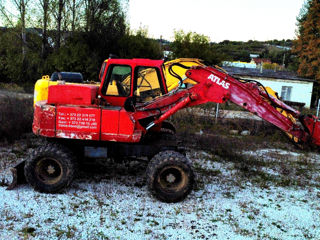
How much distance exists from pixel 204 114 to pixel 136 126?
823 centimetres

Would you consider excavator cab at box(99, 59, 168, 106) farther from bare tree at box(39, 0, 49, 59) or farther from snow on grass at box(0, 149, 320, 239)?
bare tree at box(39, 0, 49, 59)

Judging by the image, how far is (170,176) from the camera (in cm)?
595

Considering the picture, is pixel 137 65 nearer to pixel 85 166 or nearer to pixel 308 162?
pixel 85 166

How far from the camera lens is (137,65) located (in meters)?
6.23

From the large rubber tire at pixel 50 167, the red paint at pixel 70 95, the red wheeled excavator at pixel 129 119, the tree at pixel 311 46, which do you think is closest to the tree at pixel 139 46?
the tree at pixel 311 46

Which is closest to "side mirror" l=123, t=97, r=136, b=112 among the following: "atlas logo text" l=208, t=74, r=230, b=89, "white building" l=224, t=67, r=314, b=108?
"atlas logo text" l=208, t=74, r=230, b=89

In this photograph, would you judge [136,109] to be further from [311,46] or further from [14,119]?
[311,46]

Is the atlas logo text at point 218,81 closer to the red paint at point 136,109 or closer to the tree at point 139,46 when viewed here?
the red paint at point 136,109

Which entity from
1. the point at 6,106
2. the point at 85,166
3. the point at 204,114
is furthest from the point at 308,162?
the point at 6,106

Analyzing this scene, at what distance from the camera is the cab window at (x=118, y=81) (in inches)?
249

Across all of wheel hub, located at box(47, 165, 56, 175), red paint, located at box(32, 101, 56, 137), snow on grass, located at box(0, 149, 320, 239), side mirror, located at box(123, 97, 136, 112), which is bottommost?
snow on grass, located at box(0, 149, 320, 239)

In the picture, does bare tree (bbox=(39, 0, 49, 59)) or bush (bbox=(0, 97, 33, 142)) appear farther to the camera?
bare tree (bbox=(39, 0, 49, 59))

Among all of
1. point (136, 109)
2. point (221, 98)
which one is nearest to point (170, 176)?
Result: point (136, 109)

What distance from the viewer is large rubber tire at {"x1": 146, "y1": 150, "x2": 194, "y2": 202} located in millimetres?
5844
